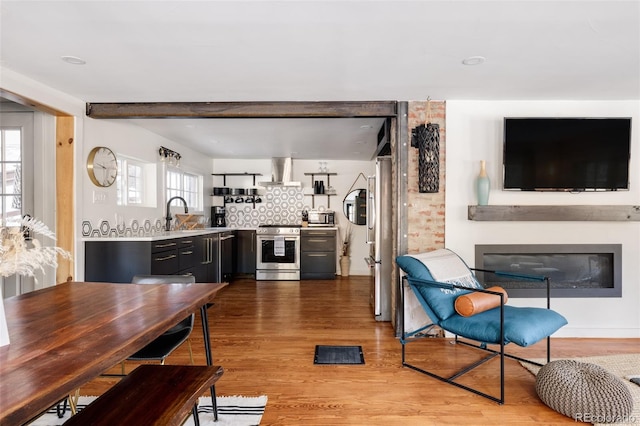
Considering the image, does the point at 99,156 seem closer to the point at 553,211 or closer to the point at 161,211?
the point at 161,211

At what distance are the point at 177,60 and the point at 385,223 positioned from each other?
8.18 ft

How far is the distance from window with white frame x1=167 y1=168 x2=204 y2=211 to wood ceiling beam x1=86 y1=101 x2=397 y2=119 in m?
1.73

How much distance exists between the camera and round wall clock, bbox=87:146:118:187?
11.7ft

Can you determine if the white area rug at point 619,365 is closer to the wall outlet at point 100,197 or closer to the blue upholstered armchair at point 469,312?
the blue upholstered armchair at point 469,312

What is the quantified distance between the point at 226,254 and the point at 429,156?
382cm

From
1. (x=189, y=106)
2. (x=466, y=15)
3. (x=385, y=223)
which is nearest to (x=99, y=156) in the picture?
(x=189, y=106)

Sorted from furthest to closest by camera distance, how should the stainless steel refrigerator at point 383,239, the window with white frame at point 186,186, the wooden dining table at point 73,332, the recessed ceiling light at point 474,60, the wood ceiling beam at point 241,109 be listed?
the window with white frame at point 186,186, the stainless steel refrigerator at point 383,239, the wood ceiling beam at point 241,109, the recessed ceiling light at point 474,60, the wooden dining table at point 73,332

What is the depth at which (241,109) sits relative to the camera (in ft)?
11.1

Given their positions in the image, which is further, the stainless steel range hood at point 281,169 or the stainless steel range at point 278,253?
the stainless steel range hood at point 281,169

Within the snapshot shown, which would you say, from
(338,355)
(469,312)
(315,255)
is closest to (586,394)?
(469,312)

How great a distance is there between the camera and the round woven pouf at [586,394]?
1.91 meters

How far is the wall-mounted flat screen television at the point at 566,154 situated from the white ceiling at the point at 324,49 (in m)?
0.28

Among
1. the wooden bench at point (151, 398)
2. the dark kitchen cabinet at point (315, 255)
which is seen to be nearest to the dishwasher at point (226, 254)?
the dark kitchen cabinet at point (315, 255)

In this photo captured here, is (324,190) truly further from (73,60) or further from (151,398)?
(151,398)
